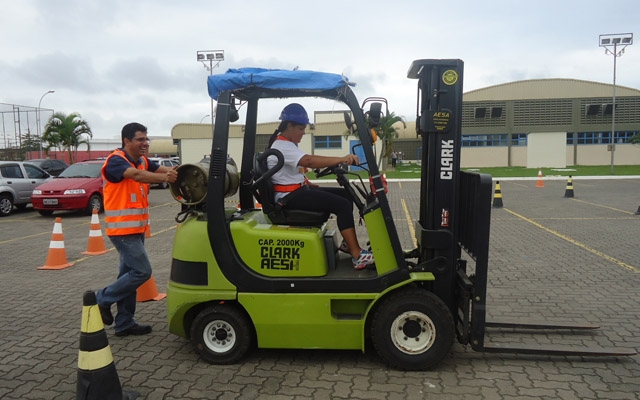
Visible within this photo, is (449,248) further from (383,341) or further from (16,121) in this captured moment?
(16,121)

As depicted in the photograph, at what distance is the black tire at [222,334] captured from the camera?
Answer: 13.6ft

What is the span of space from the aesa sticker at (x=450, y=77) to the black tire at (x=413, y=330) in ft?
5.66

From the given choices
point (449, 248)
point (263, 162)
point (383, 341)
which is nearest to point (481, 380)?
point (383, 341)

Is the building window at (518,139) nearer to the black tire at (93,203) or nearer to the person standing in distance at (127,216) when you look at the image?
the black tire at (93,203)

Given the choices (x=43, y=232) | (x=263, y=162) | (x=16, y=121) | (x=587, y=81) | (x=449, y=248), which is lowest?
(x=43, y=232)

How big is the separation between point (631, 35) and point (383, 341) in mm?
40154

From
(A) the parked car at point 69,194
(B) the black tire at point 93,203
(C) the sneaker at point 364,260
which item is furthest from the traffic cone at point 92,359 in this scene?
(B) the black tire at point 93,203

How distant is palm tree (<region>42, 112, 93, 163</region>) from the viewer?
37.2m

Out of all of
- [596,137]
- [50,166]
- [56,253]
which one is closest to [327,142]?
[596,137]

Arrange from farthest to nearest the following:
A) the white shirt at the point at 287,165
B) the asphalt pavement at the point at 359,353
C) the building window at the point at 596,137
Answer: the building window at the point at 596,137 → the white shirt at the point at 287,165 → the asphalt pavement at the point at 359,353

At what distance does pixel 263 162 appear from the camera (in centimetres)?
416

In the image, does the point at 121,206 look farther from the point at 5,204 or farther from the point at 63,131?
the point at 63,131

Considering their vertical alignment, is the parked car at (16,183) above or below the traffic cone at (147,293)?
above

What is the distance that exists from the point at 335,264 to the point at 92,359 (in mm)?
2023
